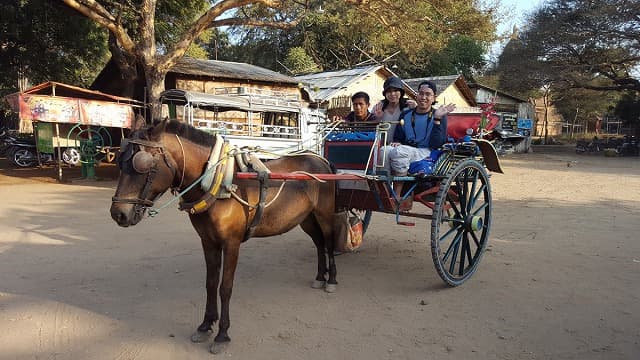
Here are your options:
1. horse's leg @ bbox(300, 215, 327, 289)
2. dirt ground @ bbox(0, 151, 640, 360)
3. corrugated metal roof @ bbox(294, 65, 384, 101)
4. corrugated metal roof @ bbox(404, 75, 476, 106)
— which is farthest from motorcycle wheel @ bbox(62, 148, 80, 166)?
corrugated metal roof @ bbox(404, 75, 476, 106)

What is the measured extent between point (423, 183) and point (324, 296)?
161 cm

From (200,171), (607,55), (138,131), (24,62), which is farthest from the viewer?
(607,55)

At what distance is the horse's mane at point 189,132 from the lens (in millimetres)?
3186

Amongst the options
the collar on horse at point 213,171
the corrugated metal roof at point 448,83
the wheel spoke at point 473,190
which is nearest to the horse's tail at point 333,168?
the collar on horse at point 213,171

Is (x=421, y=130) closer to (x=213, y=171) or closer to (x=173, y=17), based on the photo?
(x=213, y=171)

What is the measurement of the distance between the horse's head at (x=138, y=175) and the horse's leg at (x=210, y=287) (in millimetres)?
659

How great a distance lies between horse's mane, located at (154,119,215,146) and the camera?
319cm

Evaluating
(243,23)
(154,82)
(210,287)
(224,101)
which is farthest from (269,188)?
(243,23)

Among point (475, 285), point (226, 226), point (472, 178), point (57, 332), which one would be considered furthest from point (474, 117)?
point (57, 332)

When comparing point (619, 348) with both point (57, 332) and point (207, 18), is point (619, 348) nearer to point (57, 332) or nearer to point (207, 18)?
point (57, 332)

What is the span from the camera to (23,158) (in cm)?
1567

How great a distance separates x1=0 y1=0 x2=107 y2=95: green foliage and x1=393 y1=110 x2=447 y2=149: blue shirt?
14.9m

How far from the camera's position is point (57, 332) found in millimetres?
3604

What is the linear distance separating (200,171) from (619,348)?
3.48m
